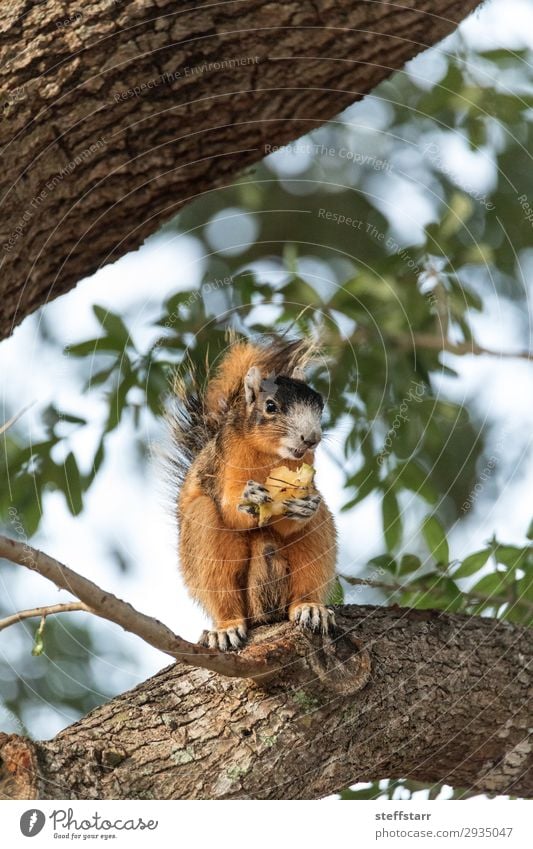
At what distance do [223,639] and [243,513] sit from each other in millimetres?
304

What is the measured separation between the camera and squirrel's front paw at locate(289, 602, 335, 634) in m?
2.34

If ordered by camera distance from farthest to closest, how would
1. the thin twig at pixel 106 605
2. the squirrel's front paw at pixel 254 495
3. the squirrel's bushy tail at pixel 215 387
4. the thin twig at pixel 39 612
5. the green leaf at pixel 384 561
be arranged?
the green leaf at pixel 384 561
the squirrel's bushy tail at pixel 215 387
the squirrel's front paw at pixel 254 495
the thin twig at pixel 39 612
the thin twig at pixel 106 605

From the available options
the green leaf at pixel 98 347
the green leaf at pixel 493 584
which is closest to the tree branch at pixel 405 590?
the green leaf at pixel 493 584

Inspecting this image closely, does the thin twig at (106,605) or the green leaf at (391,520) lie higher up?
the green leaf at (391,520)

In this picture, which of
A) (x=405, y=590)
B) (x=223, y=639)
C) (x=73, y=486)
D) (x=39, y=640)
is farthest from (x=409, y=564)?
(x=39, y=640)

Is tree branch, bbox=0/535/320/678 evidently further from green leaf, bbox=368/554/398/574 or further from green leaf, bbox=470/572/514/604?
green leaf, bbox=470/572/514/604

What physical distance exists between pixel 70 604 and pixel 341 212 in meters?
1.38

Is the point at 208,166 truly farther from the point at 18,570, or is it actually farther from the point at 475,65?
the point at 18,570

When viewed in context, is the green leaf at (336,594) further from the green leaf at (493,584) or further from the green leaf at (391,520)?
the green leaf at (493,584)

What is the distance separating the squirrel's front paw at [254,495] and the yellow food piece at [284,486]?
0.04 ft

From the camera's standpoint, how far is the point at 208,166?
8.60 ft

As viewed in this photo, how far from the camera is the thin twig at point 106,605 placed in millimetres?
1754

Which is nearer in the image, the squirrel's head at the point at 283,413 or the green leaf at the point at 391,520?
the squirrel's head at the point at 283,413
